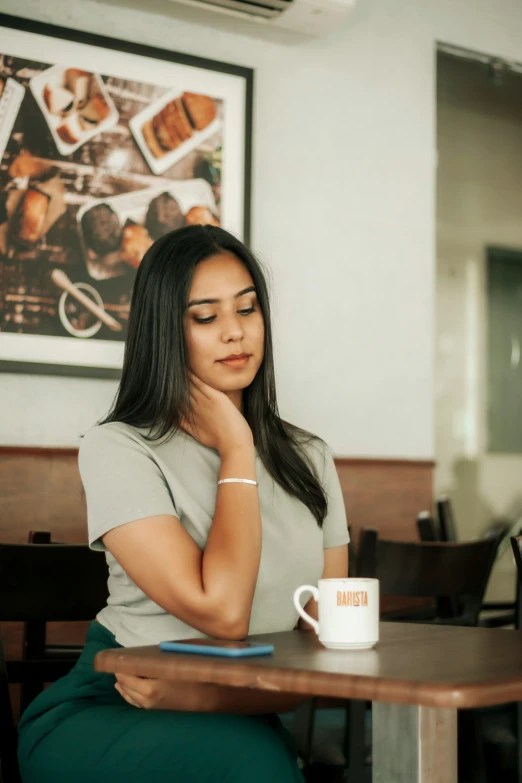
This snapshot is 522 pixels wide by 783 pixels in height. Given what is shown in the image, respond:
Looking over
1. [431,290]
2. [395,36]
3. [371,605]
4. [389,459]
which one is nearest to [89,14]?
[395,36]

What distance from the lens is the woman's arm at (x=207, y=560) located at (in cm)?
130

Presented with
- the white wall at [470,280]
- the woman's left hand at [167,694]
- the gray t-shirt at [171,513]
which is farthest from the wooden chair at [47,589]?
the white wall at [470,280]

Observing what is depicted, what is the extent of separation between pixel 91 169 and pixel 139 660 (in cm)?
234

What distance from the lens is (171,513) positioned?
1396mm

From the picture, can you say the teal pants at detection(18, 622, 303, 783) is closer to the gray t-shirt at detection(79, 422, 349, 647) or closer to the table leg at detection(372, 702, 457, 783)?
the gray t-shirt at detection(79, 422, 349, 647)

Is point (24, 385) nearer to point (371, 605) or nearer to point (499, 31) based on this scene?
point (371, 605)

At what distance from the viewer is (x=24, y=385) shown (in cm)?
300

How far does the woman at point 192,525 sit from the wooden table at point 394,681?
16 centimetres

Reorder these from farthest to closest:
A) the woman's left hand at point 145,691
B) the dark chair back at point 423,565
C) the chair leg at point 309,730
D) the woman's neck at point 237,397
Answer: the chair leg at point 309,730
the dark chair back at point 423,565
the woman's neck at point 237,397
the woman's left hand at point 145,691

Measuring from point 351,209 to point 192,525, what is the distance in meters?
2.43

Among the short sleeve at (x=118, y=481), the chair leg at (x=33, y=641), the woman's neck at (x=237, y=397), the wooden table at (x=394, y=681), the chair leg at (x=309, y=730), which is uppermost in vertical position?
the woman's neck at (x=237, y=397)

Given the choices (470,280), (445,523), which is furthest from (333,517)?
(470,280)

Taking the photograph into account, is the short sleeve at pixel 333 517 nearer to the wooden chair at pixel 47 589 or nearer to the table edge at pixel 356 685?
the wooden chair at pixel 47 589

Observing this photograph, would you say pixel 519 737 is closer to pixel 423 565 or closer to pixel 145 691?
pixel 423 565
